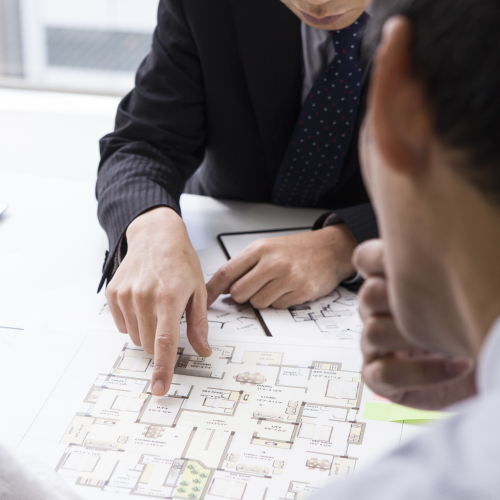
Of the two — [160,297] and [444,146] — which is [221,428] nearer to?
[160,297]

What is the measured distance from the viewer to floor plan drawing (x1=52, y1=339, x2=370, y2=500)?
585mm

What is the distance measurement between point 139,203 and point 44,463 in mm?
518

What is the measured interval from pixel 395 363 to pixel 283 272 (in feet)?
1.34

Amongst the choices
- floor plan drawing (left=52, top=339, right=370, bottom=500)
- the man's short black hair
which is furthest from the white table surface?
the man's short black hair

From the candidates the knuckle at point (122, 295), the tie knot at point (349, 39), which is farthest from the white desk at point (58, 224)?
the tie knot at point (349, 39)

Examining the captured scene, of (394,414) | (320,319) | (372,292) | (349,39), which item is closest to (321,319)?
(320,319)

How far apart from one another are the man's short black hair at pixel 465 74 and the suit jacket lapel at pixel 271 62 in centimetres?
87

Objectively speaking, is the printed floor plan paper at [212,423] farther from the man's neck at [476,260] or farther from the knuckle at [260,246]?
the man's neck at [476,260]

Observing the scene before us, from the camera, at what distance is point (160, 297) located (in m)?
0.80

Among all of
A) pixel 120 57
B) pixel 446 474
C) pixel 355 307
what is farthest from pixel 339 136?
pixel 120 57

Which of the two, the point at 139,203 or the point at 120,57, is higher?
the point at 139,203

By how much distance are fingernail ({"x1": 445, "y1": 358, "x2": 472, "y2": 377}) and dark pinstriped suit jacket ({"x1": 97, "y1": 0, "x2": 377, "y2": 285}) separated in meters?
0.56

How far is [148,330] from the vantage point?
780 millimetres

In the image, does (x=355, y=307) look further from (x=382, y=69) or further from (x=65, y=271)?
(x=382, y=69)
